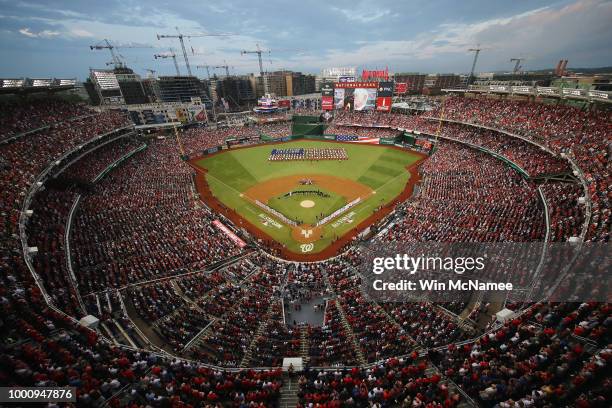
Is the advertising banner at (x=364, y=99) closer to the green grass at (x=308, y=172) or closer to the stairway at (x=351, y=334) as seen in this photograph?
the green grass at (x=308, y=172)

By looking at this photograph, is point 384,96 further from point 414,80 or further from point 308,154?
point 414,80

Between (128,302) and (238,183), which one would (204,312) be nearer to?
(128,302)

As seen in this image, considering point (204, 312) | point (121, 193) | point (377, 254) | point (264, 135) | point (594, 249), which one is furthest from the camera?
point (264, 135)

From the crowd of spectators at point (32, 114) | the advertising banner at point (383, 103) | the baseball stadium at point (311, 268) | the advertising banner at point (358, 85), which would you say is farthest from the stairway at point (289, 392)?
the advertising banner at point (358, 85)

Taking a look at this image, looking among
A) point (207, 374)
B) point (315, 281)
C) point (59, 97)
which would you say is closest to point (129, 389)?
point (207, 374)

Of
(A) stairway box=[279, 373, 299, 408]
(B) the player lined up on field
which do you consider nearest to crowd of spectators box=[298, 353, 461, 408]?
(A) stairway box=[279, 373, 299, 408]

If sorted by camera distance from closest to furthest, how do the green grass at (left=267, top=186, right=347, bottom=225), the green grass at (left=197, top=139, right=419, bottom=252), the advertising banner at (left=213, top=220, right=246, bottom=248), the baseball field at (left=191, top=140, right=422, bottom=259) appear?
the advertising banner at (left=213, top=220, right=246, bottom=248) < the baseball field at (left=191, top=140, right=422, bottom=259) < the green grass at (left=197, top=139, right=419, bottom=252) < the green grass at (left=267, top=186, right=347, bottom=225)

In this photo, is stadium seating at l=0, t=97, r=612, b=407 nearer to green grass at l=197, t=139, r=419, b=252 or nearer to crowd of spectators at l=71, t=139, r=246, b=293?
crowd of spectators at l=71, t=139, r=246, b=293

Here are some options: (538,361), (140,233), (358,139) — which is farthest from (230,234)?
(358,139)
